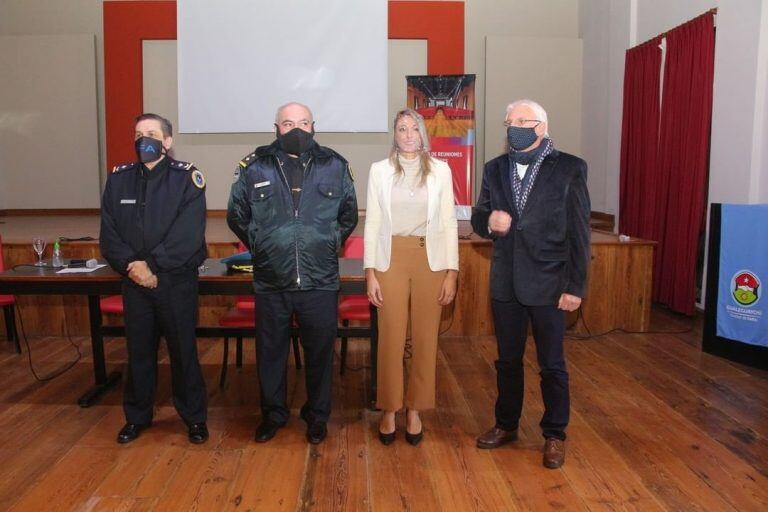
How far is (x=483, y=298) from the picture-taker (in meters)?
4.86

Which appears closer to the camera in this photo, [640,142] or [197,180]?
[197,180]

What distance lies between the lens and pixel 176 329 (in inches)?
111

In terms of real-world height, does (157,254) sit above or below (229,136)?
below

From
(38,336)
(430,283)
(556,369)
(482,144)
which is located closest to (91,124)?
(38,336)

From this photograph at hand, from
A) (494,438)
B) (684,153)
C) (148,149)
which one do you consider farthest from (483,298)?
(148,149)

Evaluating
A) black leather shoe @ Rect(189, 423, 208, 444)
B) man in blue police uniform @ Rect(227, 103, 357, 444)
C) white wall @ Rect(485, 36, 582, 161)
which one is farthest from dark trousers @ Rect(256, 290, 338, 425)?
white wall @ Rect(485, 36, 582, 161)

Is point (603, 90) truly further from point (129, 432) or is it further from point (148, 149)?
point (129, 432)

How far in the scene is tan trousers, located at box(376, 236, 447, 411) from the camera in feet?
8.84

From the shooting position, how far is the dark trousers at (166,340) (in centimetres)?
281

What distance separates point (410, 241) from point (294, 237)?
19.2 inches

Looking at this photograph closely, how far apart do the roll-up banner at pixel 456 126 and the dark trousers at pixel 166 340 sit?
174 inches

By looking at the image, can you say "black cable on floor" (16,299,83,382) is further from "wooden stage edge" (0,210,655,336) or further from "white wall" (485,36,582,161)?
"white wall" (485,36,582,161)

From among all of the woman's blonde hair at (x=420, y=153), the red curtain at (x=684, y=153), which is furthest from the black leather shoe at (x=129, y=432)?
the red curtain at (x=684, y=153)

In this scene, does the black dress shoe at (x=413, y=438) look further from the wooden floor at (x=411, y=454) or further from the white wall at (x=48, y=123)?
the white wall at (x=48, y=123)
